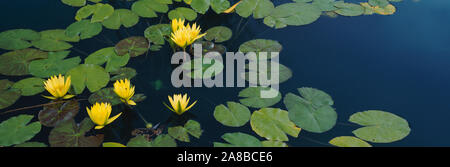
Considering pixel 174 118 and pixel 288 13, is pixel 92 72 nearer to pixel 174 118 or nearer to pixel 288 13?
pixel 174 118

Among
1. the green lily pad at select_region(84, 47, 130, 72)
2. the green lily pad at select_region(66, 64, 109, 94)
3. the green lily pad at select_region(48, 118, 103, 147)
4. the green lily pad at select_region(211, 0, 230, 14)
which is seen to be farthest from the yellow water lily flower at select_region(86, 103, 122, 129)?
the green lily pad at select_region(211, 0, 230, 14)

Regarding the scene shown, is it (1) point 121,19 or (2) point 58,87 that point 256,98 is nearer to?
(2) point 58,87

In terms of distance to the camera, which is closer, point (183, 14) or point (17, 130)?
point (17, 130)

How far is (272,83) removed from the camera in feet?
4.93

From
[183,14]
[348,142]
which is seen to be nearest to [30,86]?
[183,14]

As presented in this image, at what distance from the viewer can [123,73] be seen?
1494mm

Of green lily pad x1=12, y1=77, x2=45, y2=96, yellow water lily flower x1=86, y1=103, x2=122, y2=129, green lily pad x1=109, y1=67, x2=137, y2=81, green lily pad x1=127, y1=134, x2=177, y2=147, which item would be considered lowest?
green lily pad x1=127, y1=134, x2=177, y2=147

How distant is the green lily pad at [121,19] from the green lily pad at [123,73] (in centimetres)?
41

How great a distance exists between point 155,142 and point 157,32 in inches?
31.9

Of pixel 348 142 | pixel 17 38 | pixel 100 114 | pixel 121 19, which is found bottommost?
pixel 348 142

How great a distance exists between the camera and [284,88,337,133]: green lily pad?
51.3 inches

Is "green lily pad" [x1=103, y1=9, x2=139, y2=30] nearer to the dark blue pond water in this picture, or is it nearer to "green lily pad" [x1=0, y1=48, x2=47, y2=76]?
the dark blue pond water

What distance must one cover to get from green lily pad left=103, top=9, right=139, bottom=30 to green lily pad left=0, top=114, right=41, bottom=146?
762 millimetres

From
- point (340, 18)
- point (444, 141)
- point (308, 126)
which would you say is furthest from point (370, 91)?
point (340, 18)
